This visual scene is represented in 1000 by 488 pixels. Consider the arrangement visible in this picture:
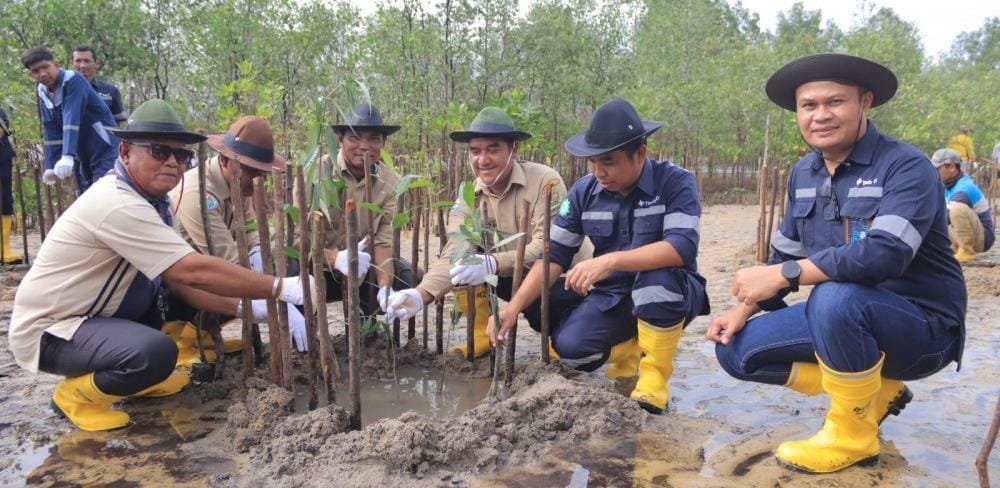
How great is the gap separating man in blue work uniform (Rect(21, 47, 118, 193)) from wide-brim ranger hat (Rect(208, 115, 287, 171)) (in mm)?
3114

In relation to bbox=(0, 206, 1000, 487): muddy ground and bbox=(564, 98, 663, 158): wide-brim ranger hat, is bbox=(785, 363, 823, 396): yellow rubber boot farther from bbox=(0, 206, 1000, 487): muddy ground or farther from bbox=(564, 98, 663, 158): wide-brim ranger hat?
bbox=(564, 98, 663, 158): wide-brim ranger hat

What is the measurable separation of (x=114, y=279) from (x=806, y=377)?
274cm

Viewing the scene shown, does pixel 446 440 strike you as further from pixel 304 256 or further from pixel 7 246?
pixel 7 246

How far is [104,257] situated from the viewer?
2.57 meters

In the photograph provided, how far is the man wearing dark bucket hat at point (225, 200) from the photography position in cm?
304

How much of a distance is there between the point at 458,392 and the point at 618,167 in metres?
1.31

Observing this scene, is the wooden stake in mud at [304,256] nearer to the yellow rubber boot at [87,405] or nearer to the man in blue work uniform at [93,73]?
the yellow rubber boot at [87,405]

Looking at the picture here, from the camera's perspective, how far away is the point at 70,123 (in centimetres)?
532

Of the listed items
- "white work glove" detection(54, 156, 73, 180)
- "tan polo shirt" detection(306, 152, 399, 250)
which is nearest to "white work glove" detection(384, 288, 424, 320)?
"tan polo shirt" detection(306, 152, 399, 250)

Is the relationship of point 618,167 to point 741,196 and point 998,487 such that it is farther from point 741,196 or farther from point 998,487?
point 741,196

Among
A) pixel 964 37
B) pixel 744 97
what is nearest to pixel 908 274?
pixel 744 97

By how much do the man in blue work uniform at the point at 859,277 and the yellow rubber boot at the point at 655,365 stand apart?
18.3 inches

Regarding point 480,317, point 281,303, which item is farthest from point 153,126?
point 480,317

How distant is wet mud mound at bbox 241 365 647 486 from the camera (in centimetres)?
221
